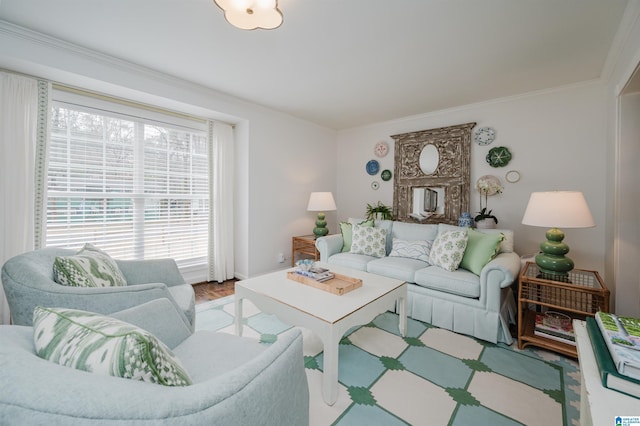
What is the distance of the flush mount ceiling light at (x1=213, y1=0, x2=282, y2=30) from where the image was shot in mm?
1538

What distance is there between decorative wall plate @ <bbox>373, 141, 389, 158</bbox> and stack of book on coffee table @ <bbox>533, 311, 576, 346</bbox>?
9.53 ft

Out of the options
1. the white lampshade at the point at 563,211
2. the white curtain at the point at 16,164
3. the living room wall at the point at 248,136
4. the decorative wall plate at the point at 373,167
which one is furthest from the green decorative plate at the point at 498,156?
the white curtain at the point at 16,164

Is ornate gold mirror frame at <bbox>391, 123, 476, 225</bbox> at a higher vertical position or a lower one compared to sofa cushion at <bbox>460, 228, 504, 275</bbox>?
higher

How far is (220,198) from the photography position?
3.70 m

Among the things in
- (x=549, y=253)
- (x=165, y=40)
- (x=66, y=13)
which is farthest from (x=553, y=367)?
(x=66, y=13)

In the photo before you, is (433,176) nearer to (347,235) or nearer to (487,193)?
(487,193)

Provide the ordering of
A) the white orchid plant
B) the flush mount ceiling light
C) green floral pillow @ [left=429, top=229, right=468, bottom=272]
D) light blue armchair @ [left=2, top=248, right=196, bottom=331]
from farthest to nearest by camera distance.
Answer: the white orchid plant, green floral pillow @ [left=429, top=229, right=468, bottom=272], the flush mount ceiling light, light blue armchair @ [left=2, top=248, right=196, bottom=331]

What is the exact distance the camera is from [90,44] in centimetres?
226

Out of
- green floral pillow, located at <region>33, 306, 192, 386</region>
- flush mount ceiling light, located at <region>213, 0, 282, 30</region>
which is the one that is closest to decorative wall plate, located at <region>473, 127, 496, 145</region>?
flush mount ceiling light, located at <region>213, 0, 282, 30</region>

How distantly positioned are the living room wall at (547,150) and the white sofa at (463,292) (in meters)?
0.76

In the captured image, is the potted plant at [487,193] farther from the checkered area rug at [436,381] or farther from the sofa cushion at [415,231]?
the checkered area rug at [436,381]

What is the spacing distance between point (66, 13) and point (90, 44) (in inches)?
15.9

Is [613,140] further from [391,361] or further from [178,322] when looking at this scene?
[178,322]

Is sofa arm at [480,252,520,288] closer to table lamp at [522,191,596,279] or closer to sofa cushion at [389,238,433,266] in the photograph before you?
table lamp at [522,191,596,279]
